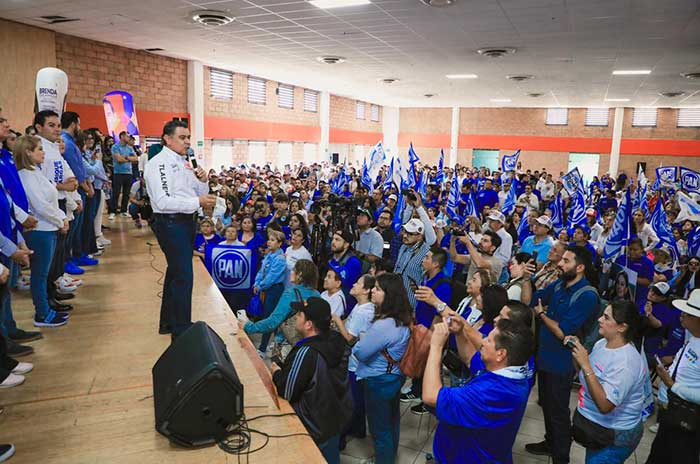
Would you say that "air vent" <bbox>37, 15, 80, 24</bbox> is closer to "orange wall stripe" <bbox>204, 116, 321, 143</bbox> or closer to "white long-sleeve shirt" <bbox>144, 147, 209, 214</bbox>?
"orange wall stripe" <bbox>204, 116, 321, 143</bbox>

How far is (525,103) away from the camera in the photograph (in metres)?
20.9

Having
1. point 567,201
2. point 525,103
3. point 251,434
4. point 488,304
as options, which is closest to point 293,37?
point 567,201

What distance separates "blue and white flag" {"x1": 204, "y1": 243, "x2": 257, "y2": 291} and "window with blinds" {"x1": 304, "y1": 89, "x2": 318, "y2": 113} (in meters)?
14.1

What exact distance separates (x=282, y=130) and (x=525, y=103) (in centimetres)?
1110

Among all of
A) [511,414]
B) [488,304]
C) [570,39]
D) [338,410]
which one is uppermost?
[570,39]

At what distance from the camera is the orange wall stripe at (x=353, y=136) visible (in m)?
20.4

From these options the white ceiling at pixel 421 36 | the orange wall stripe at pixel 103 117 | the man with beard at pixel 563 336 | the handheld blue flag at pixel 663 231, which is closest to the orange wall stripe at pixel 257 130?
the orange wall stripe at pixel 103 117

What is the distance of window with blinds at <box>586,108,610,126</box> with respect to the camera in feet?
70.9

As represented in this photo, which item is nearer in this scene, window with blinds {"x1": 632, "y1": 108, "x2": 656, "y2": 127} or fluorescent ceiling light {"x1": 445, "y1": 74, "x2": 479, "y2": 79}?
fluorescent ceiling light {"x1": 445, "y1": 74, "x2": 479, "y2": 79}

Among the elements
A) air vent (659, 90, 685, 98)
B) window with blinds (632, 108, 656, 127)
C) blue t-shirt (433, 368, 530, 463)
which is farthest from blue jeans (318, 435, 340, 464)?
window with blinds (632, 108, 656, 127)

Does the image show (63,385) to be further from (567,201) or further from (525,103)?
(525,103)

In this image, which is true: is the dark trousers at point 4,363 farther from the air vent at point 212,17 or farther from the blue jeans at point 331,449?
the air vent at point 212,17

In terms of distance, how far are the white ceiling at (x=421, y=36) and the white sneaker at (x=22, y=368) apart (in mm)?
5907

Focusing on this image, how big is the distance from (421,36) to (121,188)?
20.2 feet
